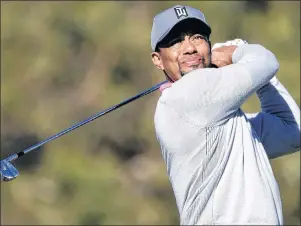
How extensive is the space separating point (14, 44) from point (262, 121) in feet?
17.7

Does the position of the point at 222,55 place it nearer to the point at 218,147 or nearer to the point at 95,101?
the point at 218,147

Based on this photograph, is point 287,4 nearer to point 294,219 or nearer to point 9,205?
point 294,219

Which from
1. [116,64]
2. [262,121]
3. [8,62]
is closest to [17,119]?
[8,62]

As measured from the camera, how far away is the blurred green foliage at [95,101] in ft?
21.4

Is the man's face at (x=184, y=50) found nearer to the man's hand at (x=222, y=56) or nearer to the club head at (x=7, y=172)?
the man's hand at (x=222, y=56)

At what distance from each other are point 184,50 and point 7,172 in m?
0.55

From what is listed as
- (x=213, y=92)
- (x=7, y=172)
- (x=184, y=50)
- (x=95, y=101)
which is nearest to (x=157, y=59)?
(x=184, y=50)

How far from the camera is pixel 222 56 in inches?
65.2

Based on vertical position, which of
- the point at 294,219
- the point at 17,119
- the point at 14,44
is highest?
the point at 14,44

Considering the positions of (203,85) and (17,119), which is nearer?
(203,85)

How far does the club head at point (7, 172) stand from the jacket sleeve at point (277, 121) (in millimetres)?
490

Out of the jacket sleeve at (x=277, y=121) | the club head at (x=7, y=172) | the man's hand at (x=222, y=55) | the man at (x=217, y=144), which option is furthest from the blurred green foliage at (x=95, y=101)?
the man at (x=217, y=144)

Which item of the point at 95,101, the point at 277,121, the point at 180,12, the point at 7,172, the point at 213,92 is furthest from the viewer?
the point at 95,101

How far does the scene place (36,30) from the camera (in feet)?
23.5
